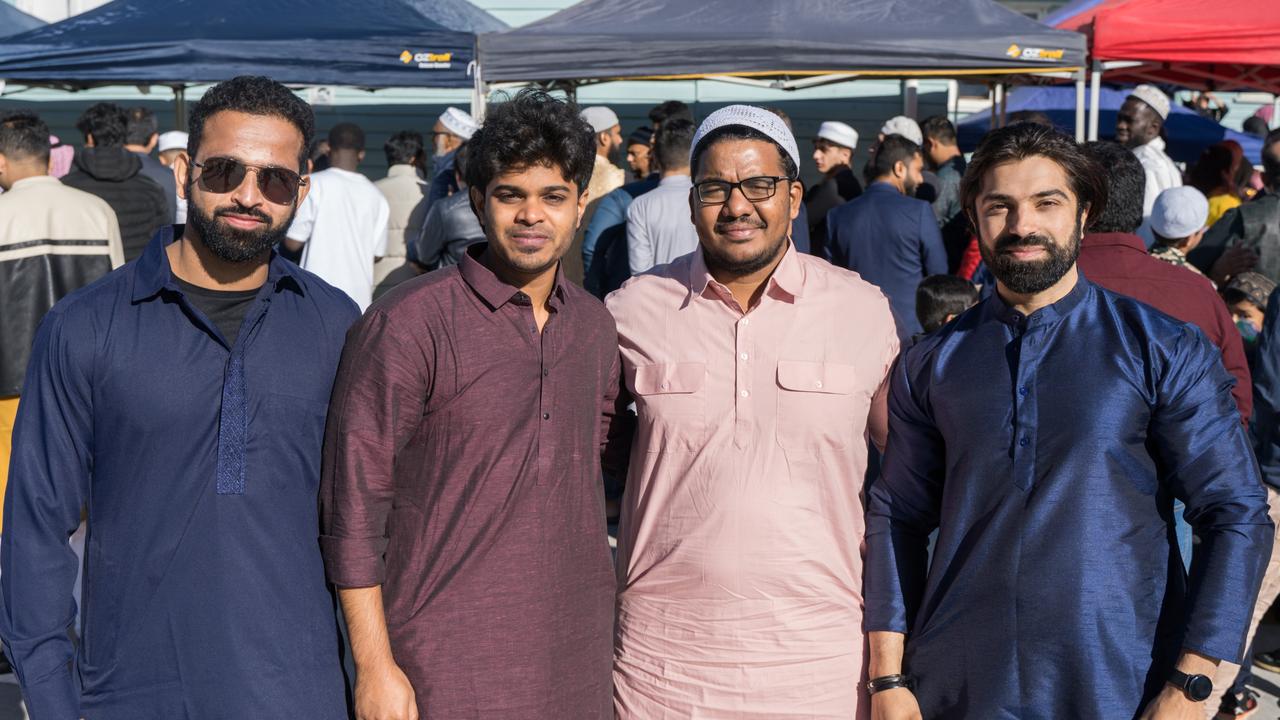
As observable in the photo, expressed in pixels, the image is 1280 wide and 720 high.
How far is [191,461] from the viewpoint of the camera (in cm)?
229

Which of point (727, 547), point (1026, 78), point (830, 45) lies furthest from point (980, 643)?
point (1026, 78)

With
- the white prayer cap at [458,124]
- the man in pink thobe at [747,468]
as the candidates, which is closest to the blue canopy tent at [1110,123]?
the white prayer cap at [458,124]

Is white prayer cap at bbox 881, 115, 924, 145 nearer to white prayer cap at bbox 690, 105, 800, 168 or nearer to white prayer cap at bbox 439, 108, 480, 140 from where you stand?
white prayer cap at bbox 439, 108, 480, 140

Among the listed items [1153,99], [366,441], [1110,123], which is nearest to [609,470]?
[366,441]

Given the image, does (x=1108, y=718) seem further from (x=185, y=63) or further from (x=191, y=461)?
(x=185, y=63)

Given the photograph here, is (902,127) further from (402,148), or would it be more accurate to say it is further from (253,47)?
(253,47)

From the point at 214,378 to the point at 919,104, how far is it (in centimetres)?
1161

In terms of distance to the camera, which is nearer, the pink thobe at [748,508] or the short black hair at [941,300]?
the pink thobe at [748,508]

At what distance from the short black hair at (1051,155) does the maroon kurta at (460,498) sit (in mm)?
Result: 966

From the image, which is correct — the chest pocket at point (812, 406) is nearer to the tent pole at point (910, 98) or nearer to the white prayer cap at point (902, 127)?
→ the white prayer cap at point (902, 127)

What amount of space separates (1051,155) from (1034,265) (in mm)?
226

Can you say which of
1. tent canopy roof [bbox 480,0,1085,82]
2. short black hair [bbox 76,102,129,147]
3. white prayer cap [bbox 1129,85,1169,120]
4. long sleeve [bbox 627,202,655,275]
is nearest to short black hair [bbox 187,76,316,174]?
long sleeve [bbox 627,202,655,275]

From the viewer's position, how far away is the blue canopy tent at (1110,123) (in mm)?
12508

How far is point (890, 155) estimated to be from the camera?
682cm
